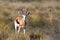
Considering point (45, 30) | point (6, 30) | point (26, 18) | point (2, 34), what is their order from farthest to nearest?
1. point (26, 18)
2. point (45, 30)
3. point (6, 30)
4. point (2, 34)

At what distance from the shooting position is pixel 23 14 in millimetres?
14773

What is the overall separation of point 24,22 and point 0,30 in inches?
87.1

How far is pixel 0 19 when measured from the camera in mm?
16734

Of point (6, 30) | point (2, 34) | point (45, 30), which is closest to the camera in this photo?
point (2, 34)

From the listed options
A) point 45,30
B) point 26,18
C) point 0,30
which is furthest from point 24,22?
point 0,30

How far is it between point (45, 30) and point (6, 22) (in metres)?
2.72

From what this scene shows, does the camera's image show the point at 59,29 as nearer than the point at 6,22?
Yes

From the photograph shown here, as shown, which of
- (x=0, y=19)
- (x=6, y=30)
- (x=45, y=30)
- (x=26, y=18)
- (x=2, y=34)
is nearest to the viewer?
(x=2, y=34)

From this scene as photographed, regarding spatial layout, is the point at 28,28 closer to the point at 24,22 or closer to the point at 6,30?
the point at 24,22

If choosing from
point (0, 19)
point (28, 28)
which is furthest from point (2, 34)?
point (0, 19)

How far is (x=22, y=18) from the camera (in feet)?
49.8

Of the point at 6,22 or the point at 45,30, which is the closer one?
the point at 45,30

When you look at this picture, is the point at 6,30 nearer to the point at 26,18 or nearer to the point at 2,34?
the point at 2,34

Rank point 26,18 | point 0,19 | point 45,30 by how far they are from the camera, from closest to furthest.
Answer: point 45,30 → point 26,18 → point 0,19
